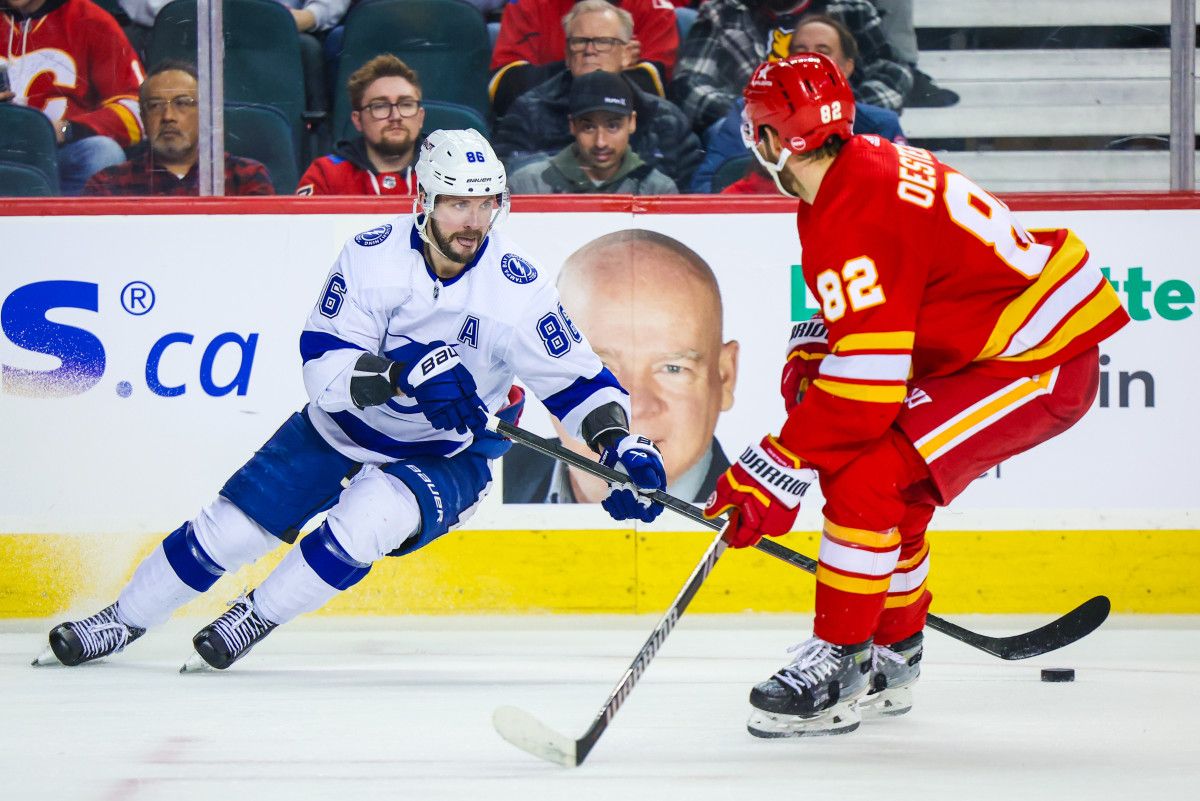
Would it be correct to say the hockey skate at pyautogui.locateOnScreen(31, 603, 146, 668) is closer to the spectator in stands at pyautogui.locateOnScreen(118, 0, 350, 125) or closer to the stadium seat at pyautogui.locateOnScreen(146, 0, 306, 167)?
the stadium seat at pyautogui.locateOnScreen(146, 0, 306, 167)

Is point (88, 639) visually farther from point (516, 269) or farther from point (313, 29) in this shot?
point (313, 29)

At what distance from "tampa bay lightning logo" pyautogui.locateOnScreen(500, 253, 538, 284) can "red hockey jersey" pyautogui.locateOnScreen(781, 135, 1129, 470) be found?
0.86m

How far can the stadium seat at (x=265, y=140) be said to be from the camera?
161 inches

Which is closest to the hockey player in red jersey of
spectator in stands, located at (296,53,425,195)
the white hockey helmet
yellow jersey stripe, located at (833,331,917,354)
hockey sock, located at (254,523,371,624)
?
yellow jersey stripe, located at (833,331,917,354)

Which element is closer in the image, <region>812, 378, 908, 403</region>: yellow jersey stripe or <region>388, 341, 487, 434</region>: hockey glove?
<region>812, 378, 908, 403</region>: yellow jersey stripe

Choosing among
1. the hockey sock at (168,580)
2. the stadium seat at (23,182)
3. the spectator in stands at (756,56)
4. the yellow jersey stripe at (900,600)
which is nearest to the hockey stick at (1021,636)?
the yellow jersey stripe at (900,600)

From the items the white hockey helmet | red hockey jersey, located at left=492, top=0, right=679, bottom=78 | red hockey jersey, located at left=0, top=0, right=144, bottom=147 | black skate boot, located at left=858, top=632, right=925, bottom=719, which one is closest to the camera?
black skate boot, located at left=858, top=632, right=925, bottom=719

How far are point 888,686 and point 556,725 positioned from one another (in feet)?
2.01

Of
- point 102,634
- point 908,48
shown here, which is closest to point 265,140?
point 102,634

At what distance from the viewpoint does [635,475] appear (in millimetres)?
3047

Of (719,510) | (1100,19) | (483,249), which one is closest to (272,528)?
(483,249)

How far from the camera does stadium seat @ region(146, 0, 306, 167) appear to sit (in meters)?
4.09

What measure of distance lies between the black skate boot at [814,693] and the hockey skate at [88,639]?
1500 millimetres

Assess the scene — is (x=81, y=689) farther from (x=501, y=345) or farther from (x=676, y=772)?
(x=676, y=772)
